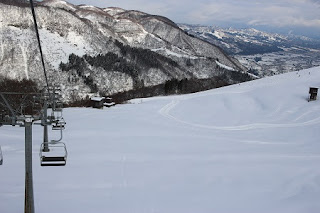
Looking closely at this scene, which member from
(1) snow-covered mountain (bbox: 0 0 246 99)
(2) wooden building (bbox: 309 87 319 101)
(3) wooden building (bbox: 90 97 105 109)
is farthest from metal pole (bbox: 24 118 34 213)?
(1) snow-covered mountain (bbox: 0 0 246 99)

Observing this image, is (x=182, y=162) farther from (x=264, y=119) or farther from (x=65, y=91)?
(x=65, y=91)

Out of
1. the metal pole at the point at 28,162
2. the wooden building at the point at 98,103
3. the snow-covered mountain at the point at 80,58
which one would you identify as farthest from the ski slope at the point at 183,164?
the snow-covered mountain at the point at 80,58

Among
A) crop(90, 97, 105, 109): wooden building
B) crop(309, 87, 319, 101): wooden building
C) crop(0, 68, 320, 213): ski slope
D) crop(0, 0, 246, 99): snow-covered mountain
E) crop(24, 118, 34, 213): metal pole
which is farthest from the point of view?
crop(0, 0, 246, 99): snow-covered mountain

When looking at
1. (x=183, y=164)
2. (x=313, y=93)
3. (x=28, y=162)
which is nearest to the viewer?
(x=28, y=162)

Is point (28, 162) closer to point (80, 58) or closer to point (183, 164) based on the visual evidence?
point (183, 164)

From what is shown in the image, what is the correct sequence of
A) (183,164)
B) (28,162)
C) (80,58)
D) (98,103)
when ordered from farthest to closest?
(80,58), (98,103), (183,164), (28,162)

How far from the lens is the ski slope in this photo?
947 cm

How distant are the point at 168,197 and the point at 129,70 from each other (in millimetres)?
104404

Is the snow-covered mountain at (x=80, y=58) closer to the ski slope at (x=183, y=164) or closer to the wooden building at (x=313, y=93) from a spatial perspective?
the ski slope at (x=183, y=164)

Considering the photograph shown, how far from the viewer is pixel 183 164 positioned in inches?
549

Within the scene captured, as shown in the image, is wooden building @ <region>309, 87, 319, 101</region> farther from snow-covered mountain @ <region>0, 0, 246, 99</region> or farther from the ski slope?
snow-covered mountain @ <region>0, 0, 246, 99</region>

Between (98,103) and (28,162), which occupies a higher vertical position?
(28,162)

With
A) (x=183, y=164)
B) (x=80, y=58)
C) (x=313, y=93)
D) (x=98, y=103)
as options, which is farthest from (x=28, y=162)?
(x=80, y=58)

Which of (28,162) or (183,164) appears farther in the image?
(183,164)
